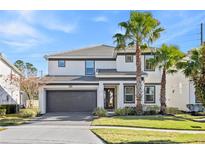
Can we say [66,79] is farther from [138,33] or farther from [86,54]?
[138,33]

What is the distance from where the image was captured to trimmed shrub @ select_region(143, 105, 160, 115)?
25.5m

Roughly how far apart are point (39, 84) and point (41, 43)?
4.10m

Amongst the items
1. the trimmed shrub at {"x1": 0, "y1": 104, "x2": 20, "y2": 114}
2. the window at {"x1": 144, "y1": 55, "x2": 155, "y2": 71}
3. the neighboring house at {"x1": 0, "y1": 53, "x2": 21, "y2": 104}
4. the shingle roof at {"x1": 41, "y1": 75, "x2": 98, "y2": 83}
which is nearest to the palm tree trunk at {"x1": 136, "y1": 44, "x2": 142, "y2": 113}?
the window at {"x1": 144, "y1": 55, "x2": 155, "y2": 71}

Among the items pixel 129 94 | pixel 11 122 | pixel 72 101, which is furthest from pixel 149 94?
pixel 11 122

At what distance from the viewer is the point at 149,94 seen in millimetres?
28266

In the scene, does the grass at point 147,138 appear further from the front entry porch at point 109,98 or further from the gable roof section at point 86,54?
the front entry porch at point 109,98

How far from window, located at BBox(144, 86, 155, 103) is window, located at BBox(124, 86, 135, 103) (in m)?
1.21

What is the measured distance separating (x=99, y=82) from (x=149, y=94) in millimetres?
5000

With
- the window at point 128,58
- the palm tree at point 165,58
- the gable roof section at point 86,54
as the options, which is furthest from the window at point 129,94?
the gable roof section at point 86,54

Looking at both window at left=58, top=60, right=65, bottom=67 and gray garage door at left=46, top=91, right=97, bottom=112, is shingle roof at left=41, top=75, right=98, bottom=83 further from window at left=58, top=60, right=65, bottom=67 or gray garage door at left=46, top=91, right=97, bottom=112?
window at left=58, top=60, right=65, bottom=67
